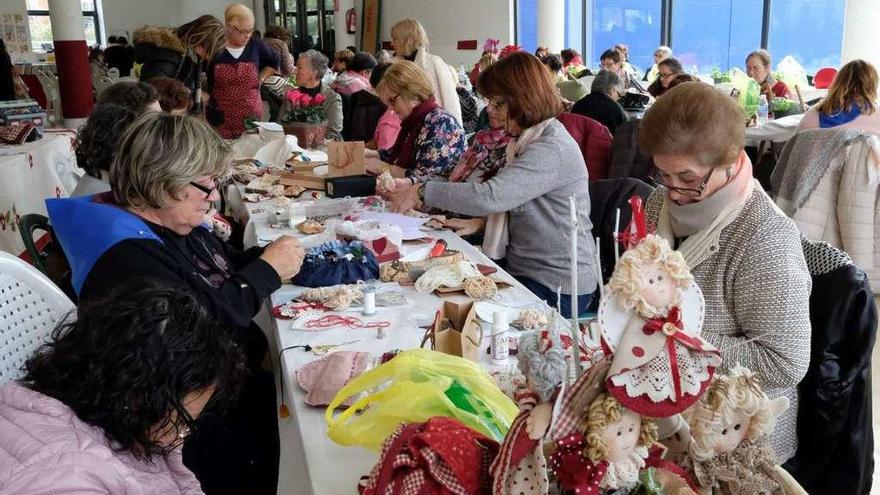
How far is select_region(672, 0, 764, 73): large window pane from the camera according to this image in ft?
34.0

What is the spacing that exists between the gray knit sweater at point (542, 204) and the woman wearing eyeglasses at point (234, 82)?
10.8 ft

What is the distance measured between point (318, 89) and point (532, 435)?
18.8 ft

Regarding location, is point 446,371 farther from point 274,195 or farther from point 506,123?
point 274,195

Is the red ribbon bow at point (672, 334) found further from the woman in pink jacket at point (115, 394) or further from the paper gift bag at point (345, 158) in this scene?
the paper gift bag at point (345, 158)

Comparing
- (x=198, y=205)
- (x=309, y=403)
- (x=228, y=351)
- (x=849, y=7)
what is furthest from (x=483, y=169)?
(x=849, y=7)

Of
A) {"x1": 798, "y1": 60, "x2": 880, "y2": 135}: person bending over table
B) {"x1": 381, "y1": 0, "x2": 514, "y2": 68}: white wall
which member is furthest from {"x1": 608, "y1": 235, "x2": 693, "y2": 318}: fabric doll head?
{"x1": 381, "y1": 0, "x2": 514, "y2": 68}: white wall

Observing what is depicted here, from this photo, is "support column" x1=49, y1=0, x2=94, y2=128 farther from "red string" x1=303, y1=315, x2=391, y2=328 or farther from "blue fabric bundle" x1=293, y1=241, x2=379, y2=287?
"red string" x1=303, y1=315, x2=391, y2=328

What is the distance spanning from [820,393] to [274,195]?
9.42ft

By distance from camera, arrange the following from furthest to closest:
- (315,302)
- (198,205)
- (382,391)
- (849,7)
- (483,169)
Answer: (849,7), (483,169), (315,302), (198,205), (382,391)

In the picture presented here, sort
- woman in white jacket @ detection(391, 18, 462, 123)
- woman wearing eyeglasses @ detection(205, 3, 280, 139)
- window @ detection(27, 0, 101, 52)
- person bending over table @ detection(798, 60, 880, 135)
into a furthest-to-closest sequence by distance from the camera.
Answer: window @ detection(27, 0, 101, 52) → woman wearing eyeglasses @ detection(205, 3, 280, 139) → woman in white jacket @ detection(391, 18, 462, 123) → person bending over table @ detection(798, 60, 880, 135)

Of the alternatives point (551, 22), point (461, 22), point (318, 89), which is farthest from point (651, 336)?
point (461, 22)

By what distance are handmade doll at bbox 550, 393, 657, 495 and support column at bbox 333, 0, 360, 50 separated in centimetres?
1581

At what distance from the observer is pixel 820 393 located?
1681mm

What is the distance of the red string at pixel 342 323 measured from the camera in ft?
6.77
